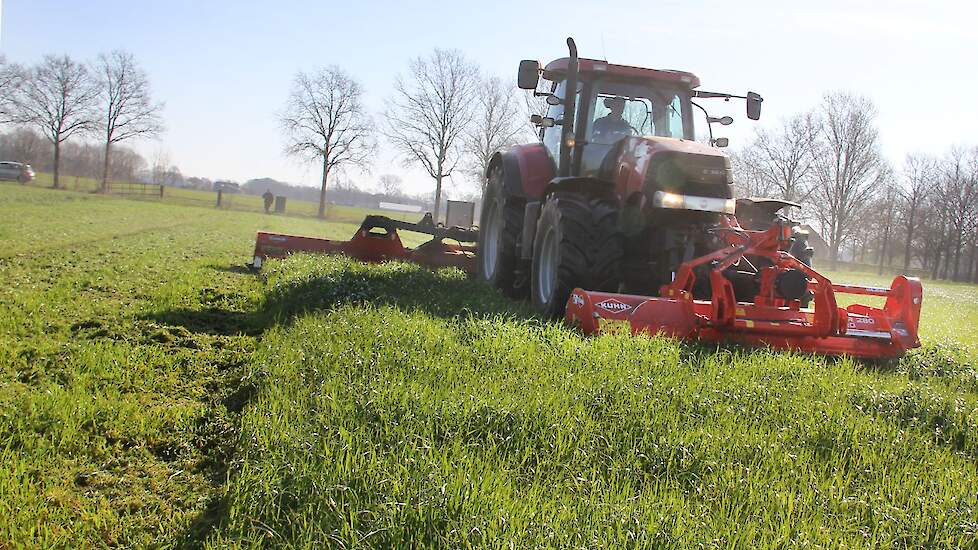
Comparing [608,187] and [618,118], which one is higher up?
[618,118]

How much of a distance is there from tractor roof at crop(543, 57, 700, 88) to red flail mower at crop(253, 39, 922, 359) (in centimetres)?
1

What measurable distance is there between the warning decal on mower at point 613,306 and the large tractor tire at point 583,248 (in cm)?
77

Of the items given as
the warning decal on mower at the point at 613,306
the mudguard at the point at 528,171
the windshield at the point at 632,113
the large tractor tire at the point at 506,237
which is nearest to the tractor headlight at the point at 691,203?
the warning decal on mower at the point at 613,306

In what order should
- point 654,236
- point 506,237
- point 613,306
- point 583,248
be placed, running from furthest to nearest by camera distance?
point 506,237
point 654,236
point 583,248
point 613,306

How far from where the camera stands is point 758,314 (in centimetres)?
568

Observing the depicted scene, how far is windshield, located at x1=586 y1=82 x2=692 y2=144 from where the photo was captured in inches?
293

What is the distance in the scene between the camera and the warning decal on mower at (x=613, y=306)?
5633mm

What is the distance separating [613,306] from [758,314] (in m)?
1.09

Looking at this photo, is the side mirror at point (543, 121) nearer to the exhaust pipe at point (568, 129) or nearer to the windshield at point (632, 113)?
the exhaust pipe at point (568, 129)

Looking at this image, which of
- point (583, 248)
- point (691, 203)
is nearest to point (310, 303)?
point (583, 248)

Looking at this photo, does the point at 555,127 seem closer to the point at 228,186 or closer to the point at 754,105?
the point at 754,105

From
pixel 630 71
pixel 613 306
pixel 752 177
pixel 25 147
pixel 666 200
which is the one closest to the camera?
pixel 613 306

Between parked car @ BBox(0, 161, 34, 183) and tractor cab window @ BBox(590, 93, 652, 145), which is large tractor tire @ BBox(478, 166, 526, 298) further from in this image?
parked car @ BBox(0, 161, 34, 183)

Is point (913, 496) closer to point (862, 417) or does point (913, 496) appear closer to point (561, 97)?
point (862, 417)
